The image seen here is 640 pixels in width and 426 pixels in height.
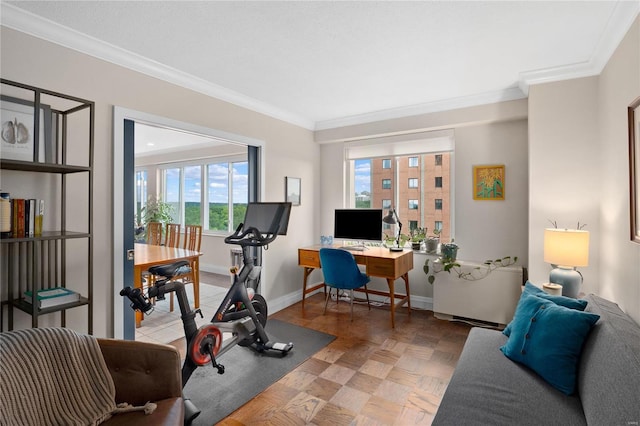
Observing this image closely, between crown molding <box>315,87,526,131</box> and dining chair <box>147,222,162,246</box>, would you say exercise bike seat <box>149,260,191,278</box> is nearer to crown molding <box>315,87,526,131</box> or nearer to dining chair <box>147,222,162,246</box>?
crown molding <box>315,87,526,131</box>

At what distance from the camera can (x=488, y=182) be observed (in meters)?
3.63

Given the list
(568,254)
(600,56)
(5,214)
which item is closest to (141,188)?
(5,214)

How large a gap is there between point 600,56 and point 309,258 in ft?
11.0

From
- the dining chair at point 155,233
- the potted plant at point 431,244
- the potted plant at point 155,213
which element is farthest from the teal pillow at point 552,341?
the potted plant at point 155,213

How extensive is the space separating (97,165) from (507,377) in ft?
9.60

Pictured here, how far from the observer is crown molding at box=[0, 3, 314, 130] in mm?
1931

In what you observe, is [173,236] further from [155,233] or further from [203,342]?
[203,342]

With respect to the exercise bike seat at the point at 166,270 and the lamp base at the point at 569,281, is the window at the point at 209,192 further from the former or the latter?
the lamp base at the point at 569,281

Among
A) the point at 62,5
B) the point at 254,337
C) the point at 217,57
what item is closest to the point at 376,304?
the point at 254,337

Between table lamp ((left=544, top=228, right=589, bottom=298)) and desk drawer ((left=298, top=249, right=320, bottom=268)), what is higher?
table lamp ((left=544, top=228, right=589, bottom=298))

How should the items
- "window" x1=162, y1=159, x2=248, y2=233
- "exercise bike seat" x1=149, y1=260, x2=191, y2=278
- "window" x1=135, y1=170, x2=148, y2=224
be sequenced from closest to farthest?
"exercise bike seat" x1=149, y1=260, x2=191, y2=278
"window" x1=162, y1=159, x2=248, y2=233
"window" x1=135, y1=170, x2=148, y2=224

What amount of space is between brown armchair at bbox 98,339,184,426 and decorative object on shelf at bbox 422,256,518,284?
2.91 m

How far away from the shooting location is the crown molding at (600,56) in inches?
75.1

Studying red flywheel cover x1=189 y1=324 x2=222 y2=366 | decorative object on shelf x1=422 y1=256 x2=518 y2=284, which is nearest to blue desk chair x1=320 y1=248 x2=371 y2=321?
decorative object on shelf x1=422 y1=256 x2=518 y2=284
